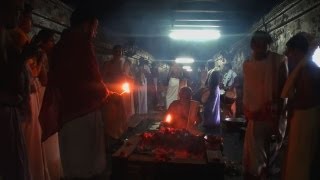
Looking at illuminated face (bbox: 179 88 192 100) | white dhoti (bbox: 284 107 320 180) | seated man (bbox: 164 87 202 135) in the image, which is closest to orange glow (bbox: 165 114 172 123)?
seated man (bbox: 164 87 202 135)

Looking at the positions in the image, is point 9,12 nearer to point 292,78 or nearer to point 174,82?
point 292,78

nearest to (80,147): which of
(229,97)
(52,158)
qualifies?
(52,158)

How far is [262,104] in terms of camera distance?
575 centimetres

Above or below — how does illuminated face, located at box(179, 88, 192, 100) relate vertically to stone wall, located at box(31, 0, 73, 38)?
below

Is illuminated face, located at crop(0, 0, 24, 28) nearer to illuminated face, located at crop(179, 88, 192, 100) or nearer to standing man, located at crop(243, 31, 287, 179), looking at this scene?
standing man, located at crop(243, 31, 287, 179)

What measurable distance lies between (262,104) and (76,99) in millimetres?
3216

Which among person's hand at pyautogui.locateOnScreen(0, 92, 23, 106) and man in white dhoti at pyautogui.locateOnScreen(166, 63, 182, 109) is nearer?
person's hand at pyautogui.locateOnScreen(0, 92, 23, 106)

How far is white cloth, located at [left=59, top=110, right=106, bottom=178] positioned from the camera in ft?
13.7

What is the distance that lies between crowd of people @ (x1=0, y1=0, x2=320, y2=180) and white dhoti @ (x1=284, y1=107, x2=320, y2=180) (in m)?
0.01

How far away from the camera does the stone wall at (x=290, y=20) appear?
6.82m

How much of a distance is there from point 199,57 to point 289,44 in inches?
1269

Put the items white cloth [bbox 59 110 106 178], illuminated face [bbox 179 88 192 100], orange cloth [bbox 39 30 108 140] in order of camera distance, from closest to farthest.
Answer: orange cloth [bbox 39 30 108 140], white cloth [bbox 59 110 106 178], illuminated face [bbox 179 88 192 100]

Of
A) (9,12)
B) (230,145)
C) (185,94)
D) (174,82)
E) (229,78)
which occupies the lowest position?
(230,145)

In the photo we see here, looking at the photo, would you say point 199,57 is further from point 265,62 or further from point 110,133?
point 265,62
